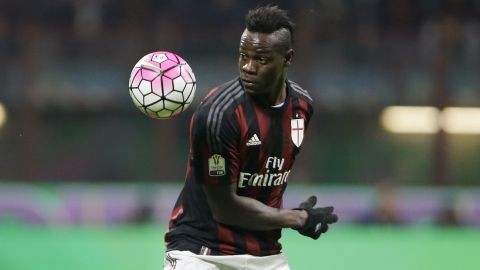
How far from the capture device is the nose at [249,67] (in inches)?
176

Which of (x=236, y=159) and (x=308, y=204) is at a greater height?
(x=236, y=159)

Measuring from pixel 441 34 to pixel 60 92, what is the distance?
438 cm

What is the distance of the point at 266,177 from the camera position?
15.5 feet

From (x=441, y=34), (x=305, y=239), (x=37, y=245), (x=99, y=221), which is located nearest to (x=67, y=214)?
(x=99, y=221)

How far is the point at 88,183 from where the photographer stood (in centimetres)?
1096

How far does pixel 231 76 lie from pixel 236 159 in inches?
257

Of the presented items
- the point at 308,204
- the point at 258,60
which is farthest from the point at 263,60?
the point at 308,204

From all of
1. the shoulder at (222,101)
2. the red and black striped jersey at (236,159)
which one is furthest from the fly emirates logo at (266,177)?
the shoulder at (222,101)

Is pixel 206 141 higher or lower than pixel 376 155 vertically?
higher

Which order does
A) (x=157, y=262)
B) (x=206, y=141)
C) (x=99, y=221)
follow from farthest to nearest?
(x=99, y=221) → (x=157, y=262) → (x=206, y=141)

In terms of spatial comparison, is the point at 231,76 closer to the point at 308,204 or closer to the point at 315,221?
the point at 308,204

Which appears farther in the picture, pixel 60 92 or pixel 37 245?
pixel 60 92

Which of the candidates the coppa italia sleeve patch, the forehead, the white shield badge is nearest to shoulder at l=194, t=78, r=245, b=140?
the coppa italia sleeve patch

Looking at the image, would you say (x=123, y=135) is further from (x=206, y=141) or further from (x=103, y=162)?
(x=206, y=141)
